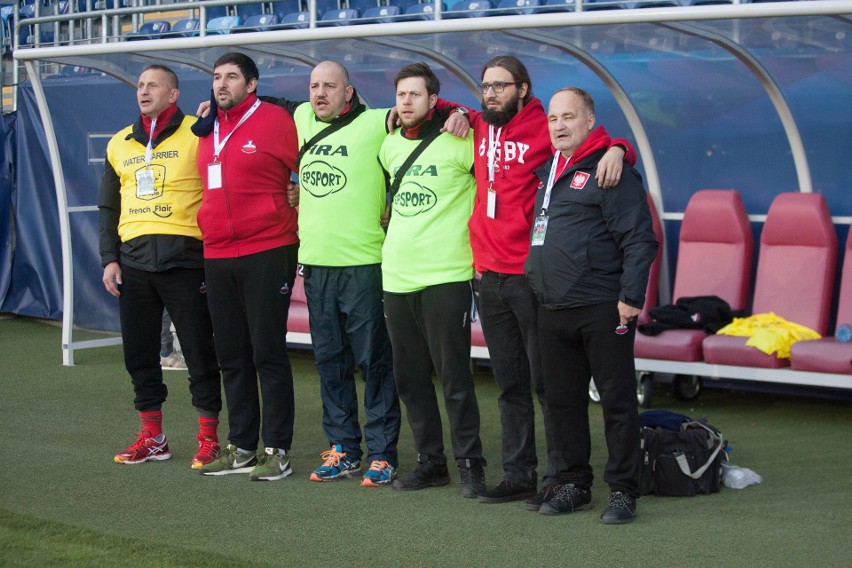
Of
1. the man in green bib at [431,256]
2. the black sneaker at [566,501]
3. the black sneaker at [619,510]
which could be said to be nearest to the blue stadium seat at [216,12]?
the man in green bib at [431,256]

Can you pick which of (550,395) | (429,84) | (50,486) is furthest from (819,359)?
(50,486)

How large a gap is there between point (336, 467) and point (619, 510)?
145cm

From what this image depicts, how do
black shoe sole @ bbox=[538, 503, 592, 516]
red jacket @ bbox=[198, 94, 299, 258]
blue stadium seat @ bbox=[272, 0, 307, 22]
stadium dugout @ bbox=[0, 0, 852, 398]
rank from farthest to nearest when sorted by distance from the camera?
blue stadium seat @ bbox=[272, 0, 307, 22]
stadium dugout @ bbox=[0, 0, 852, 398]
red jacket @ bbox=[198, 94, 299, 258]
black shoe sole @ bbox=[538, 503, 592, 516]

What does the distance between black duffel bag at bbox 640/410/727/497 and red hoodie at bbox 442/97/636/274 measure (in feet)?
3.54

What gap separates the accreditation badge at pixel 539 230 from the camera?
15.3 ft

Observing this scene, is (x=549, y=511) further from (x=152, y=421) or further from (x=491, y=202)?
(x=152, y=421)

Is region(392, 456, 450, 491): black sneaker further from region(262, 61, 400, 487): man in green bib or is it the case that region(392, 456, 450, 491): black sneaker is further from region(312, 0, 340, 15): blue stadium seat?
region(312, 0, 340, 15): blue stadium seat

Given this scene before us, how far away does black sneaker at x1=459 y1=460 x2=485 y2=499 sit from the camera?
5.15 m

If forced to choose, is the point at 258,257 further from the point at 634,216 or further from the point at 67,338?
the point at 67,338

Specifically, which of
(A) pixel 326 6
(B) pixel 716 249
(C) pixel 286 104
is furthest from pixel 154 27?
(C) pixel 286 104

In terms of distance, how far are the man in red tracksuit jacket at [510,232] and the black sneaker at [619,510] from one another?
0.96ft

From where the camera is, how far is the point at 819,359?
6.80 metres

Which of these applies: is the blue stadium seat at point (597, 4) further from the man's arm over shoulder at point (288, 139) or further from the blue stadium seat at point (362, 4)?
the blue stadium seat at point (362, 4)

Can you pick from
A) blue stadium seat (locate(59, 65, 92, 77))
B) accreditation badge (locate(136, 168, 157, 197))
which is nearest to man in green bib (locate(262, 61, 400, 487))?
accreditation badge (locate(136, 168, 157, 197))
